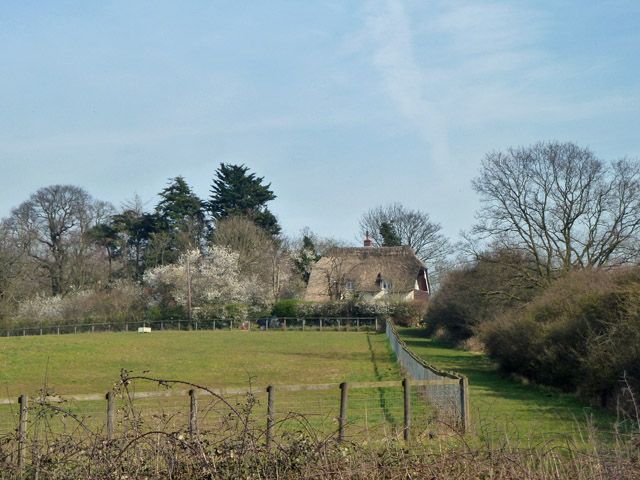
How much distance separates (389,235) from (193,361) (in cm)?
5658

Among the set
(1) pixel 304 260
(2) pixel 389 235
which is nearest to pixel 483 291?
(2) pixel 389 235

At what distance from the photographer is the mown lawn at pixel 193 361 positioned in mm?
29453

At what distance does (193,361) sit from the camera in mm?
38438

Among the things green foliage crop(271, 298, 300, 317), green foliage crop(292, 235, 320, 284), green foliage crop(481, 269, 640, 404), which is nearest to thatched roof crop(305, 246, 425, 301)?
green foliage crop(292, 235, 320, 284)

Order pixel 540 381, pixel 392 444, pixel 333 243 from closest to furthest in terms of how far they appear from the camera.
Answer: pixel 392 444 < pixel 540 381 < pixel 333 243

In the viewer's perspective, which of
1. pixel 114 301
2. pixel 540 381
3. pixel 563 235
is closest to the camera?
pixel 540 381

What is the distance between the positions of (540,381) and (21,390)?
52.9 feet

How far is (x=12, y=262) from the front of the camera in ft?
224

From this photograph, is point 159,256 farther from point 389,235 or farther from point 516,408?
point 516,408

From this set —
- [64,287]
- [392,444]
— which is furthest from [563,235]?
[64,287]

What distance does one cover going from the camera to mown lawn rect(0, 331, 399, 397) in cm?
2945

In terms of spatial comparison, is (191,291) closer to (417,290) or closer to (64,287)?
(64,287)

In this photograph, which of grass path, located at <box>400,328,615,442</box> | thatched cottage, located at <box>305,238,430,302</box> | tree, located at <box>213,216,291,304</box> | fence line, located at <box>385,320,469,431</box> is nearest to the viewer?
grass path, located at <box>400,328,615,442</box>

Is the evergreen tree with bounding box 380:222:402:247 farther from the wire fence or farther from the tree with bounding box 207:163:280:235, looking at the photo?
the wire fence
